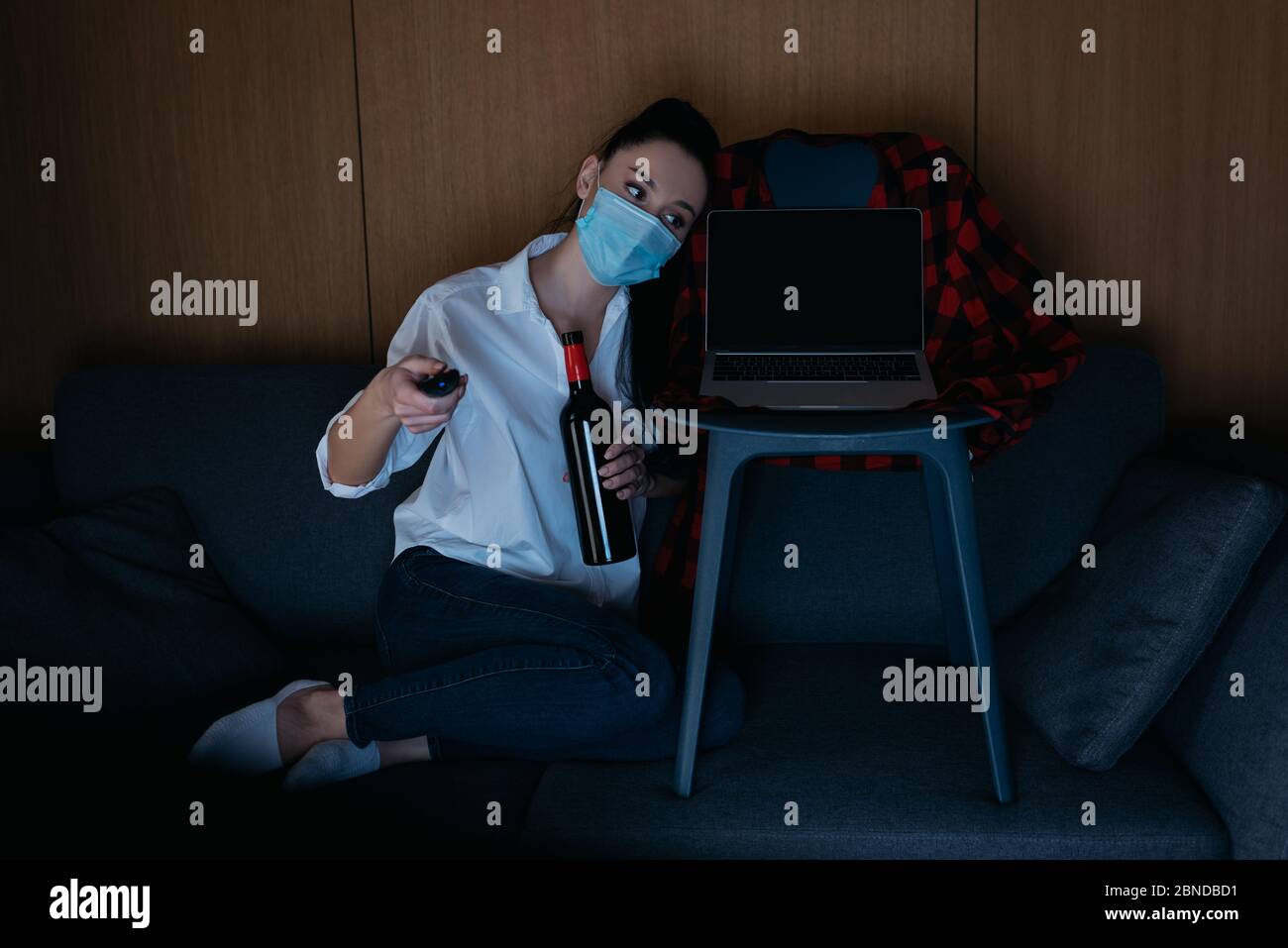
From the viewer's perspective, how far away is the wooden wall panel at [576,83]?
6.37 feet

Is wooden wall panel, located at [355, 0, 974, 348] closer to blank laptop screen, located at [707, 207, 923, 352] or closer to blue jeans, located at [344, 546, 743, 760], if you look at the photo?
blank laptop screen, located at [707, 207, 923, 352]

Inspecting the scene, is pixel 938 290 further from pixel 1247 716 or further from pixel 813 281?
pixel 1247 716

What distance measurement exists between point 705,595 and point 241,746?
27.5 inches

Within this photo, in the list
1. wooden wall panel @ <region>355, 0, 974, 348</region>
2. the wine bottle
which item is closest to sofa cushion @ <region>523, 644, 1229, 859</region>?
the wine bottle

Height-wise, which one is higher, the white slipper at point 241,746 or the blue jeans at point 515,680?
the blue jeans at point 515,680

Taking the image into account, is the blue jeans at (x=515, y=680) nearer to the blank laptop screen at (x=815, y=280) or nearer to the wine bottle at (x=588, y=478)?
the wine bottle at (x=588, y=478)

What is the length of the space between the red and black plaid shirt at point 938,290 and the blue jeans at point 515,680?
29cm

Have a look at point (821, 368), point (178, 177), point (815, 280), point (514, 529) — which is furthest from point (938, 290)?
point (178, 177)

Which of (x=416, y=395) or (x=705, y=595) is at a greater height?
(x=416, y=395)

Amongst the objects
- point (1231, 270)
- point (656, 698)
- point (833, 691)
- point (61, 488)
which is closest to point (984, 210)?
point (1231, 270)

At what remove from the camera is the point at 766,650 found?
1733mm

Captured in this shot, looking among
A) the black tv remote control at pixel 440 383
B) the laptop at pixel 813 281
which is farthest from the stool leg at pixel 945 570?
the black tv remote control at pixel 440 383
